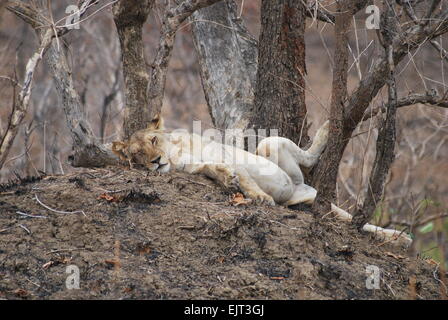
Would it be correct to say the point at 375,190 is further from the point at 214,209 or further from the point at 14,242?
the point at 14,242

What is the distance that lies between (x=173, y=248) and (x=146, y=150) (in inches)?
63.6

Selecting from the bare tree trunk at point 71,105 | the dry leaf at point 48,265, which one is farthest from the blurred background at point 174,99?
the dry leaf at point 48,265

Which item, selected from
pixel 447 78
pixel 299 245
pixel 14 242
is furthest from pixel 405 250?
pixel 447 78

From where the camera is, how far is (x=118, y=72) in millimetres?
12633

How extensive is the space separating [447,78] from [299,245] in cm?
1002

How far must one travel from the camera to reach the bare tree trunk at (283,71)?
721 centimetres

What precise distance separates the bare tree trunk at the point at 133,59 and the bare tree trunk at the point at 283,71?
1.16m

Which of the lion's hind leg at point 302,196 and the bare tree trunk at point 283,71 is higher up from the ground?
the bare tree trunk at point 283,71

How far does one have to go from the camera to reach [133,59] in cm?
686

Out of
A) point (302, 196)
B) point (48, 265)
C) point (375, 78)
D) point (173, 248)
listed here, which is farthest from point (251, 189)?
point (48, 265)

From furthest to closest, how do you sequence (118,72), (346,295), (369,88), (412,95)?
1. (118,72)
2. (412,95)
3. (369,88)
4. (346,295)

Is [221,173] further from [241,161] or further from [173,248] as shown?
[173,248]

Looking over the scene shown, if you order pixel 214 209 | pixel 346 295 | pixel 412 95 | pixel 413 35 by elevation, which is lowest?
pixel 346 295

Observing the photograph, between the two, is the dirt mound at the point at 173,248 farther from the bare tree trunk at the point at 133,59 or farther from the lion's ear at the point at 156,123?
the bare tree trunk at the point at 133,59
